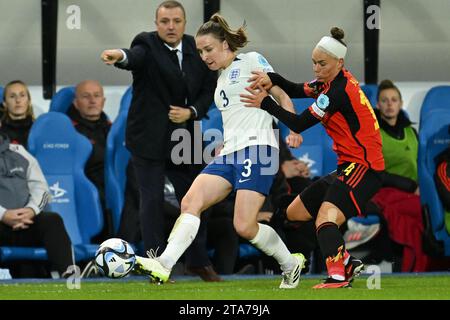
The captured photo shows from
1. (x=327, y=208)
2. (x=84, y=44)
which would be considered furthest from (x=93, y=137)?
(x=327, y=208)

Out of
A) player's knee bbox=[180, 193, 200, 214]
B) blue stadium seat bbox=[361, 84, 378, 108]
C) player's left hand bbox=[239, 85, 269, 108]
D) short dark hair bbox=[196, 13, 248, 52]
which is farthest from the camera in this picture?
blue stadium seat bbox=[361, 84, 378, 108]

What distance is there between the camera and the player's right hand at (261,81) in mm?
10133

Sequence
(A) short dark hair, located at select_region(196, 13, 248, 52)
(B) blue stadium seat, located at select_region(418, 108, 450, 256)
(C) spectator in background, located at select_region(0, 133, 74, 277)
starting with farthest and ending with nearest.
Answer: (B) blue stadium seat, located at select_region(418, 108, 450, 256)
(C) spectator in background, located at select_region(0, 133, 74, 277)
(A) short dark hair, located at select_region(196, 13, 248, 52)

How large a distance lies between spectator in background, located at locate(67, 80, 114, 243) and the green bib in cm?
274

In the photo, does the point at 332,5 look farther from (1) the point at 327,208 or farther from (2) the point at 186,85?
(1) the point at 327,208

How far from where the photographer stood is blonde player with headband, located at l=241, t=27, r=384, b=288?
9.66 metres

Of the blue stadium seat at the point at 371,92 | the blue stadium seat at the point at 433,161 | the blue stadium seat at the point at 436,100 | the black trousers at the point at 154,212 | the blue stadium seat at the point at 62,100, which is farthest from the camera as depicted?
the blue stadium seat at the point at 436,100

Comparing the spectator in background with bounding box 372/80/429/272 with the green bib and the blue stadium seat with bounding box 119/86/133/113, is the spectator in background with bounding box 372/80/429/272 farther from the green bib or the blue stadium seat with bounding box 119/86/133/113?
the blue stadium seat with bounding box 119/86/133/113

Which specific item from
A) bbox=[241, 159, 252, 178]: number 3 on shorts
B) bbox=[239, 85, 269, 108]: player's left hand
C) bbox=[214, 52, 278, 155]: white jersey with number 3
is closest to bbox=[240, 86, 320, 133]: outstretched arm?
bbox=[239, 85, 269, 108]: player's left hand

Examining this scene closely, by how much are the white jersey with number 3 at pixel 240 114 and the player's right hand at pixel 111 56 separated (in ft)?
2.71

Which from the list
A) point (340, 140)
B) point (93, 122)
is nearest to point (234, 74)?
point (340, 140)

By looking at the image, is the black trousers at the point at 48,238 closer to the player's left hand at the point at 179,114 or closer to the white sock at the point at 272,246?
the player's left hand at the point at 179,114

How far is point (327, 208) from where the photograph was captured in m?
9.73

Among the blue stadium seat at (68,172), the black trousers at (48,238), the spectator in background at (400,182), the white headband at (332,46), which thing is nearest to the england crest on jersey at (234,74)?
the white headband at (332,46)
